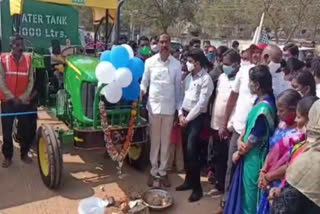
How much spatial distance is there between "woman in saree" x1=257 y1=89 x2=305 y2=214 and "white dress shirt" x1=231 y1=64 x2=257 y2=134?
26.8 inches

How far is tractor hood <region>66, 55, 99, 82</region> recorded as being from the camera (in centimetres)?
461

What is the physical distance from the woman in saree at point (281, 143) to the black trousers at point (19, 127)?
10.6 ft

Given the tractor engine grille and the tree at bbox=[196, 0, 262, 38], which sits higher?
the tree at bbox=[196, 0, 262, 38]

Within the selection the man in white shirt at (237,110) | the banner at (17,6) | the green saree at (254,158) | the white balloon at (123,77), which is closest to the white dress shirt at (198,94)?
the man in white shirt at (237,110)

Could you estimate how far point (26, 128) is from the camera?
16.9 feet

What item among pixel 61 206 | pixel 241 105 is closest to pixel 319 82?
pixel 241 105

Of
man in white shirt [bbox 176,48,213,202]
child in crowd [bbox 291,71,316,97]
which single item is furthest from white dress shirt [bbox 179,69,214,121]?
child in crowd [bbox 291,71,316,97]

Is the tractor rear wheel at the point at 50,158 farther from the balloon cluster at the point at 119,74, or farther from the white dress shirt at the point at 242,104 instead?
the white dress shirt at the point at 242,104

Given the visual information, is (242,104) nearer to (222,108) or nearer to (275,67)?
(222,108)

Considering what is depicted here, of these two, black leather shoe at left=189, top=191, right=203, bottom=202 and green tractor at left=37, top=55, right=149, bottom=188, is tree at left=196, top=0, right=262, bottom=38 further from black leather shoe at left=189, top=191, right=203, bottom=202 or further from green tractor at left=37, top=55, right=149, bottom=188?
black leather shoe at left=189, top=191, right=203, bottom=202

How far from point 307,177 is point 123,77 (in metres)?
2.53

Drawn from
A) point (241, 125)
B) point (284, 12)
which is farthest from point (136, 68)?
point (284, 12)

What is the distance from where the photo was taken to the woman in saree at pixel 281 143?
287 centimetres

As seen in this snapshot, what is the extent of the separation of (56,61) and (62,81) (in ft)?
1.40
